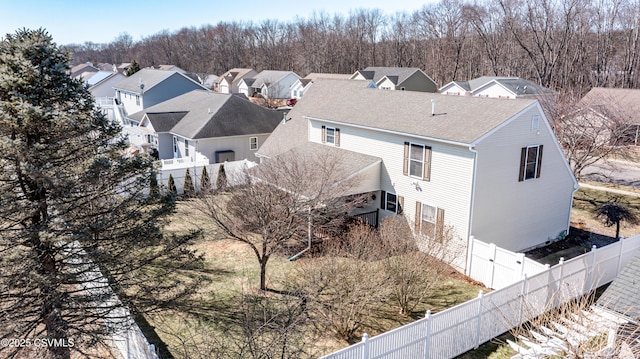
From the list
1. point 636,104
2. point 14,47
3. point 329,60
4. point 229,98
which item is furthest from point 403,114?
point 329,60

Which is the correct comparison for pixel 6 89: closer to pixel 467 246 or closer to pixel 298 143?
pixel 467 246

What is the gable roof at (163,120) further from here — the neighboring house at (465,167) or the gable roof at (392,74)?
the gable roof at (392,74)

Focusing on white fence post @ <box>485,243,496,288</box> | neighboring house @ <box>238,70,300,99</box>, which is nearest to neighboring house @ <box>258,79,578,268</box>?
white fence post @ <box>485,243,496,288</box>

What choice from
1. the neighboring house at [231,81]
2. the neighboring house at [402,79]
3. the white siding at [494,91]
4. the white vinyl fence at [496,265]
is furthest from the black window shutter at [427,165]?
the neighboring house at [231,81]

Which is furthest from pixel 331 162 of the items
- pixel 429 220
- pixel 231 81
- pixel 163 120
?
pixel 231 81

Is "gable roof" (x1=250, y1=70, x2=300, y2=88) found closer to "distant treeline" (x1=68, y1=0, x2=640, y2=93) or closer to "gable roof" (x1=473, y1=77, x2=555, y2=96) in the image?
"distant treeline" (x1=68, y1=0, x2=640, y2=93)
